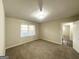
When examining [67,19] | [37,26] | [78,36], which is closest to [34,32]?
[37,26]

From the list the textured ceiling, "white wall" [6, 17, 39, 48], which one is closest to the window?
"white wall" [6, 17, 39, 48]

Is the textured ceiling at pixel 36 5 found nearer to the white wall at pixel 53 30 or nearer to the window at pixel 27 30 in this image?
the white wall at pixel 53 30

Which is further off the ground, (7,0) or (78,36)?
(7,0)

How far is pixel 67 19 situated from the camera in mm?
5879

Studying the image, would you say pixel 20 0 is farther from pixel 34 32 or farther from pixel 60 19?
pixel 34 32

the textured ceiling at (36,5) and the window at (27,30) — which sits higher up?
the textured ceiling at (36,5)

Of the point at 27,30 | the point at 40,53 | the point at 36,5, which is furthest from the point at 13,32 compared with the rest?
the point at 36,5

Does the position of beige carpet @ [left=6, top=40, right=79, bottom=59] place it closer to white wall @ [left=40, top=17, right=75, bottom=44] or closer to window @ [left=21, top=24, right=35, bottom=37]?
white wall @ [left=40, top=17, right=75, bottom=44]

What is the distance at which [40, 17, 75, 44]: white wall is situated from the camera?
20.9ft

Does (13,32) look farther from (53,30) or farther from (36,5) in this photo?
Answer: (53,30)

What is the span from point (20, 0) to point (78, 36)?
139 inches

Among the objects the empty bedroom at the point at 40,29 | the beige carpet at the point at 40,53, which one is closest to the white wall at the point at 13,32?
the empty bedroom at the point at 40,29

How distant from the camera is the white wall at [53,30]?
638cm

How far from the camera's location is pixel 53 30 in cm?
720
